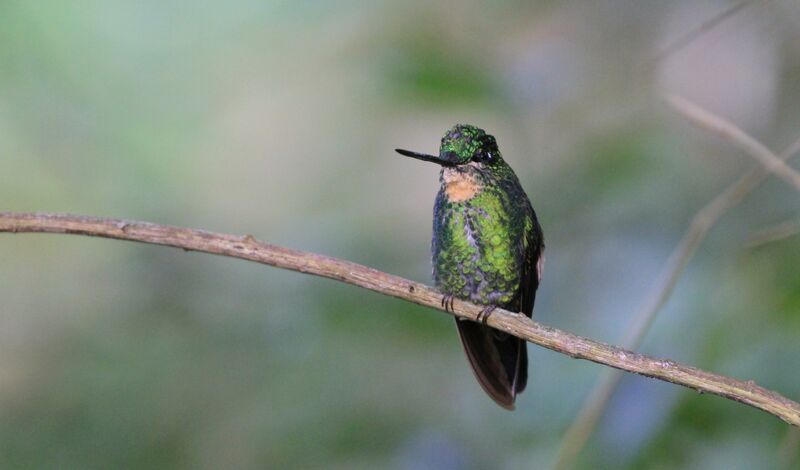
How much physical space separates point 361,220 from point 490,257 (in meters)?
1.83

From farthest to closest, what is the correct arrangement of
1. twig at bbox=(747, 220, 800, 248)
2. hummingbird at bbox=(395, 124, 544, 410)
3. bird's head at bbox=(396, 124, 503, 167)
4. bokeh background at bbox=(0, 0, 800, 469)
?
bokeh background at bbox=(0, 0, 800, 469) → hummingbird at bbox=(395, 124, 544, 410) → twig at bbox=(747, 220, 800, 248) → bird's head at bbox=(396, 124, 503, 167)

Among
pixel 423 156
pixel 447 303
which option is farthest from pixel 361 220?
pixel 423 156

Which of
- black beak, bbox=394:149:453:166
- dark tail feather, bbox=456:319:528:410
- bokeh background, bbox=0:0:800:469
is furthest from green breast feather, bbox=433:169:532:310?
bokeh background, bbox=0:0:800:469

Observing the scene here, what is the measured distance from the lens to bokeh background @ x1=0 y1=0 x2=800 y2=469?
10.1ft

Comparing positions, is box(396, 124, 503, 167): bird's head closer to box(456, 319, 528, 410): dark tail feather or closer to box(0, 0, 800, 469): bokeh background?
box(456, 319, 528, 410): dark tail feather

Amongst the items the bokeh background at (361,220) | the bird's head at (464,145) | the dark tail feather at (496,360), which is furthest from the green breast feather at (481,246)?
the bokeh background at (361,220)

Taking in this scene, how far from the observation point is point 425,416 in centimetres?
358

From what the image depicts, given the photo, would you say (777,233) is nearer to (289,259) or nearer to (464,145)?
(464,145)

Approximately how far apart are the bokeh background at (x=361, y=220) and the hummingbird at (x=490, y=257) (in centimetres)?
38

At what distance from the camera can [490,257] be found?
8.96 feet

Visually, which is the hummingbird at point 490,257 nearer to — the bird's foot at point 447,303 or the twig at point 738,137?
Answer: the bird's foot at point 447,303

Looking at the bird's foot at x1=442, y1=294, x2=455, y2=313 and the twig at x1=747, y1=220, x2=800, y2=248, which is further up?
the twig at x1=747, y1=220, x2=800, y2=248

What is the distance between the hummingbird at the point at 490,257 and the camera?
2617 mm

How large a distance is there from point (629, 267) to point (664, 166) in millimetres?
613
